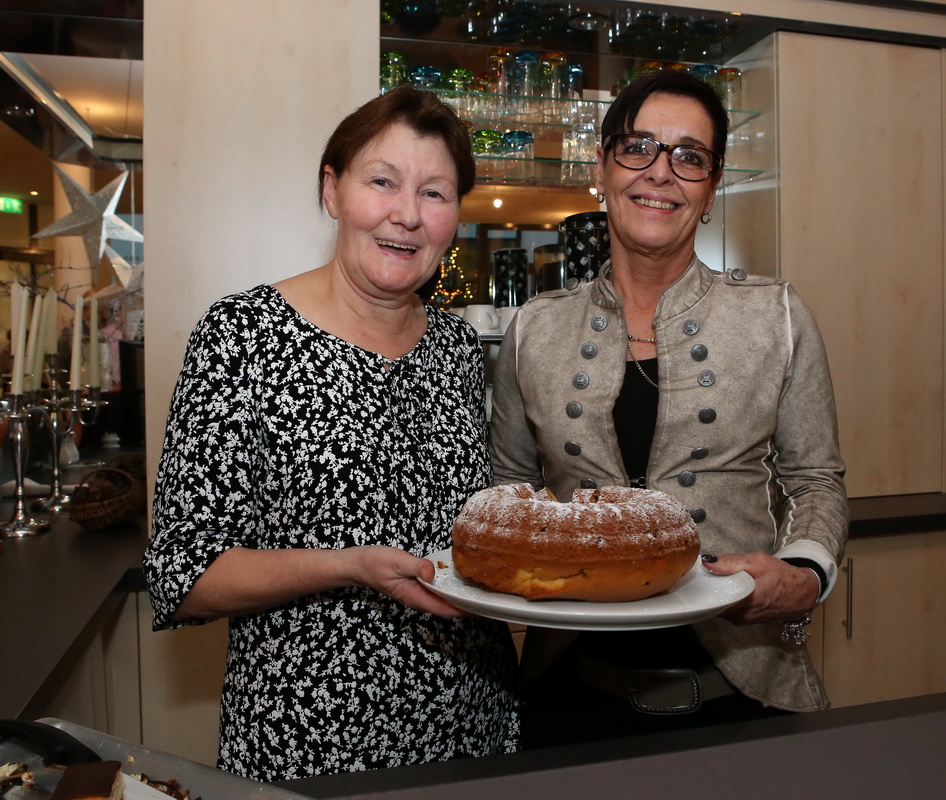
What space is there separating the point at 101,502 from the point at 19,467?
0.86ft

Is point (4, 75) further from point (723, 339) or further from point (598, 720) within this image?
point (598, 720)

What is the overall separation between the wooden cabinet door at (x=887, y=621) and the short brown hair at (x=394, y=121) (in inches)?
70.6

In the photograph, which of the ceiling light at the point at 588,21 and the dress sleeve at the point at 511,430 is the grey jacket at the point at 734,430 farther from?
the ceiling light at the point at 588,21

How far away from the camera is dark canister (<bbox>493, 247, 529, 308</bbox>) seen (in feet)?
8.75

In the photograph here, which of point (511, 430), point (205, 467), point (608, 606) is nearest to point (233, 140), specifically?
point (511, 430)

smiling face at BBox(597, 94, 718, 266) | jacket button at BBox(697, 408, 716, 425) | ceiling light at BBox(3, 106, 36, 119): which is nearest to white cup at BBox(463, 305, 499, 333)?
smiling face at BBox(597, 94, 718, 266)

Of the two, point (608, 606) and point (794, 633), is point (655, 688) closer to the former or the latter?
point (794, 633)

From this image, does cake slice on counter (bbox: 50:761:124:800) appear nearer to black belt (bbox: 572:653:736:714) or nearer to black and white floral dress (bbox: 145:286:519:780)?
black and white floral dress (bbox: 145:286:519:780)

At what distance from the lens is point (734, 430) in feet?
4.71

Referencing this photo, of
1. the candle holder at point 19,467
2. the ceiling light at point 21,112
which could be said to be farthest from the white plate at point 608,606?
the ceiling light at point 21,112

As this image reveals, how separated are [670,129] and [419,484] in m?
0.75

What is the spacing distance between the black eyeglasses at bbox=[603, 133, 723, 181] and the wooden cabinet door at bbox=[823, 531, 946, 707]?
4.84 ft

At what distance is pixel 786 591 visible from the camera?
1.18m

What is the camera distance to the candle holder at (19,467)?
2186 mm
